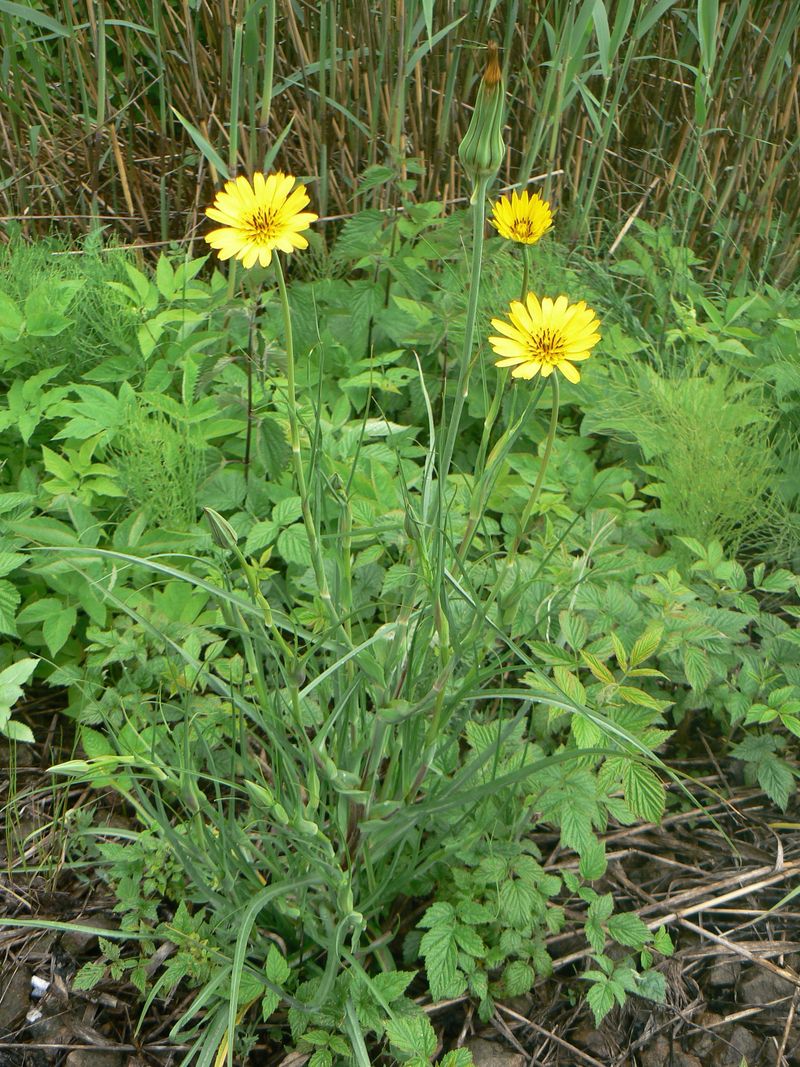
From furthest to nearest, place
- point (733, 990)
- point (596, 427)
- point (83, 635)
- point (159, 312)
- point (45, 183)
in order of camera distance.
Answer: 1. point (45, 183)
2. point (159, 312)
3. point (596, 427)
4. point (83, 635)
5. point (733, 990)

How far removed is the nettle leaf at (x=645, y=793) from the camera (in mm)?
928

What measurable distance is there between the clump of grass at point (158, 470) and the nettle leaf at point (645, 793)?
0.75 m

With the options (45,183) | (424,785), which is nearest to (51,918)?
(424,785)

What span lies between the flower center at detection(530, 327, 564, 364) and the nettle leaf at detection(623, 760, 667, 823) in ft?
1.29

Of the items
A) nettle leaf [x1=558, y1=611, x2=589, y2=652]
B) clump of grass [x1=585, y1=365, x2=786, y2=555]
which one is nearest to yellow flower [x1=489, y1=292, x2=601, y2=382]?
nettle leaf [x1=558, y1=611, x2=589, y2=652]

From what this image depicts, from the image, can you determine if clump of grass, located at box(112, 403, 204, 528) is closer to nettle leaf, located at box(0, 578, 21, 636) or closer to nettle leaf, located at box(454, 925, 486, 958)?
nettle leaf, located at box(0, 578, 21, 636)

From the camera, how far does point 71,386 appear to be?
145 centimetres

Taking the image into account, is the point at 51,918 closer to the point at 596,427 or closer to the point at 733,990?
the point at 733,990

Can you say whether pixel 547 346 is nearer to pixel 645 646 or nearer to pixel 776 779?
pixel 645 646

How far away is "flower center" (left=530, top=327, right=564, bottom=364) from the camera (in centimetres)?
85

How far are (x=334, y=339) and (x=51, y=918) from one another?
3.44ft

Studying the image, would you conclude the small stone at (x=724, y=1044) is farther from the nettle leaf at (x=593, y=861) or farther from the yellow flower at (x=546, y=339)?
the yellow flower at (x=546, y=339)

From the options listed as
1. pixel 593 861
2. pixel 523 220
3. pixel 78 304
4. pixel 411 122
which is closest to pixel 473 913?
pixel 593 861

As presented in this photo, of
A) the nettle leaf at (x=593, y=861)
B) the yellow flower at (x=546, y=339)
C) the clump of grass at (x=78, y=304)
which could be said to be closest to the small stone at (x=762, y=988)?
the nettle leaf at (x=593, y=861)
